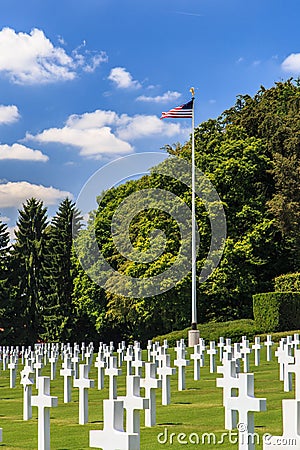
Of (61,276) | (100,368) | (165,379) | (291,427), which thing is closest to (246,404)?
(291,427)

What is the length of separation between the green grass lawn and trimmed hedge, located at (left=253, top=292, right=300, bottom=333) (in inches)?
623

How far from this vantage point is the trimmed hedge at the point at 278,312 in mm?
33094

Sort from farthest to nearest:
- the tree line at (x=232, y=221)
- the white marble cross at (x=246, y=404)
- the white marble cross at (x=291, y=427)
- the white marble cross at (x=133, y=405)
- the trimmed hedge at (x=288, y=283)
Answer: the tree line at (x=232, y=221)
the trimmed hedge at (x=288, y=283)
the white marble cross at (x=246, y=404)
the white marble cross at (x=133, y=405)
the white marble cross at (x=291, y=427)

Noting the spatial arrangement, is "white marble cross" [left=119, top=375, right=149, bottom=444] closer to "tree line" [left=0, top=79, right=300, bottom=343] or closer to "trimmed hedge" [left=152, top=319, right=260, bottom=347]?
"trimmed hedge" [left=152, top=319, right=260, bottom=347]

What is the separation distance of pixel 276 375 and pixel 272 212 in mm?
20187

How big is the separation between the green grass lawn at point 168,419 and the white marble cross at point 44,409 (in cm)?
105

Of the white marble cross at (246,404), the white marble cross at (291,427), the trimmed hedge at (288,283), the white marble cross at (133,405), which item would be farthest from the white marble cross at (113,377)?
the trimmed hedge at (288,283)

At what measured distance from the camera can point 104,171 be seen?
4162 centimetres

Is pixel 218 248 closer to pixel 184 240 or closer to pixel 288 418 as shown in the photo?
pixel 184 240

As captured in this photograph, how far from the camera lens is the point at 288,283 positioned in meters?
36.2

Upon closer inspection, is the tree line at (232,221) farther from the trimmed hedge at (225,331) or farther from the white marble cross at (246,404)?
the white marble cross at (246,404)

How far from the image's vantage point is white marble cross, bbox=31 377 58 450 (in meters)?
8.59

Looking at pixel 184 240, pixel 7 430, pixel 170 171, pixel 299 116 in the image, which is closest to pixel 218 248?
pixel 184 240

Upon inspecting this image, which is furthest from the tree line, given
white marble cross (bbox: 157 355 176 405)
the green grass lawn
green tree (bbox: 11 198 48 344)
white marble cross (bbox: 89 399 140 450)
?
white marble cross (bbox: 89 399 140 450)
